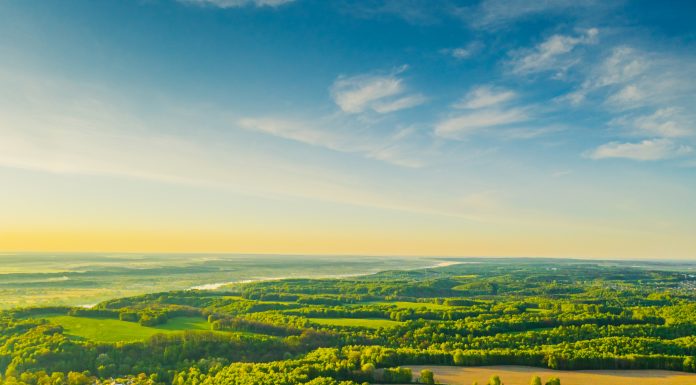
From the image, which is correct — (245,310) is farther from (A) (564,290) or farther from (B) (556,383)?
(A) (564,290)

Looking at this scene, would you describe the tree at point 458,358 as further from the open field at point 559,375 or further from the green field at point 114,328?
the green field at point 114,328

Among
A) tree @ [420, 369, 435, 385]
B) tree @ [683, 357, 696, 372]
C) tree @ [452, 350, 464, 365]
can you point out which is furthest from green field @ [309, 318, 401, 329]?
tree @ [683, 357, 696, 372]

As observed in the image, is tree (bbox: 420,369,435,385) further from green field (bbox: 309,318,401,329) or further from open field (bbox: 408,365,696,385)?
green field (bbox: 309,318,401,329)

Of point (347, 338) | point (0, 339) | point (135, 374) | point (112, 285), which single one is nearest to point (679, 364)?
point (347, 338)

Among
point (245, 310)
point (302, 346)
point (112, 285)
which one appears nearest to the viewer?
point (302, 346)

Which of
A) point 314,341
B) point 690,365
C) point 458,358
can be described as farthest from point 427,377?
point 690,365

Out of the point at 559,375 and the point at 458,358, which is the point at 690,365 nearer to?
the point at 559,375
